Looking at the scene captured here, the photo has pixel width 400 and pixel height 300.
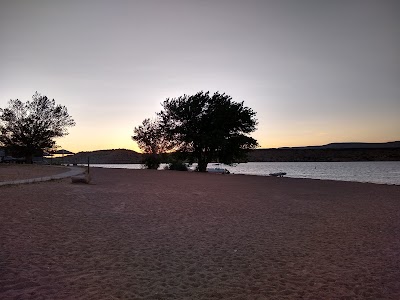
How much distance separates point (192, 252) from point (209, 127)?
1751 inches

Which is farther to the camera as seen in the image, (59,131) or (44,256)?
(59,131)

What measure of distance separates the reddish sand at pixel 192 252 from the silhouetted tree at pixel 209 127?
3603 centimetres

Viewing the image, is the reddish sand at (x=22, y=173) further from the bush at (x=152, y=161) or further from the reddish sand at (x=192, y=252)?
the bush at (x=152, y=161)

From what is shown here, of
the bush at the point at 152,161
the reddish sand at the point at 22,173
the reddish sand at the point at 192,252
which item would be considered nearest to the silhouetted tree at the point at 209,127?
the bush at the point at 152,161

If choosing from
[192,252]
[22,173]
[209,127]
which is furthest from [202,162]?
[192,252]

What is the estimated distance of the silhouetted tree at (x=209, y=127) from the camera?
50438mm

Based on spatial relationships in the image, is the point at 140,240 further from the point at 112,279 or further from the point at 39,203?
the point at 39,203

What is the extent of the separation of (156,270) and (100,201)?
33.5ft

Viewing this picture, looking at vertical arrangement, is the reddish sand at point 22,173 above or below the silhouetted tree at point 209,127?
below

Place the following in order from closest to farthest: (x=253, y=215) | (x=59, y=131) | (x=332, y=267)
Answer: (x=332, y=267) < (x=253, y=215) < (x=59, y=131)

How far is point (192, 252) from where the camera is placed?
801 cm

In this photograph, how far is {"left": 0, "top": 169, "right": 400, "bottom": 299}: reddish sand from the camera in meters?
5.63

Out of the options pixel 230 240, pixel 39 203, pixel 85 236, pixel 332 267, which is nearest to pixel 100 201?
pixel 39 203

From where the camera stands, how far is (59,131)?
212ft
